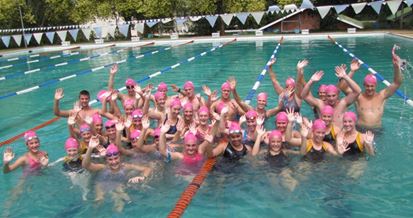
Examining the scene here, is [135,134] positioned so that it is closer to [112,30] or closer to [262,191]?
[262,191]

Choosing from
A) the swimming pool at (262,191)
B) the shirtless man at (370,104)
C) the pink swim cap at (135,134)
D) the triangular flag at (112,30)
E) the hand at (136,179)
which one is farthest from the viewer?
the triangular flag at (112,30)

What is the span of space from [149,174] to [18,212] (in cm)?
164

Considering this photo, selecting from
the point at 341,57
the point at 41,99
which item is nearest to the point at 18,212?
the point at 41,99

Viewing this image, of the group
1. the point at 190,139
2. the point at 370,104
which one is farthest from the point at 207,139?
the point at 370,104

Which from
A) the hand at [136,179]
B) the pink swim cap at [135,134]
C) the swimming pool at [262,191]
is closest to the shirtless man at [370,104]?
the swimming pool at [262,191]

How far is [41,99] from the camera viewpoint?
11805 millimetres

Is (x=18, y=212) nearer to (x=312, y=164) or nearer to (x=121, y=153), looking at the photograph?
(x=121, y=153)

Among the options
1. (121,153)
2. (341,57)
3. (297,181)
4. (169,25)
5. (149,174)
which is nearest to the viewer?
(297,181)

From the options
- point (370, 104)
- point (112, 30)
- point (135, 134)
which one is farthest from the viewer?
point (112, 30)

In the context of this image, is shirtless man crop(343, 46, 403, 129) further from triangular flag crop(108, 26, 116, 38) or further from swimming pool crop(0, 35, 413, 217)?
triangular flag crop(108, 26, 116, 38)

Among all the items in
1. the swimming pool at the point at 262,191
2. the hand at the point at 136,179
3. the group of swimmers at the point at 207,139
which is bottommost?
the swimming pool at the point at 262,191

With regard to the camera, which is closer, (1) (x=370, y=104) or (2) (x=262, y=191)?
(2) (x=262, y=191)

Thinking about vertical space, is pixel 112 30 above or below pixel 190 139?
above

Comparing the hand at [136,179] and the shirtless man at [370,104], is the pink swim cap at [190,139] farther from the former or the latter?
the shirtless man at [370,104]
